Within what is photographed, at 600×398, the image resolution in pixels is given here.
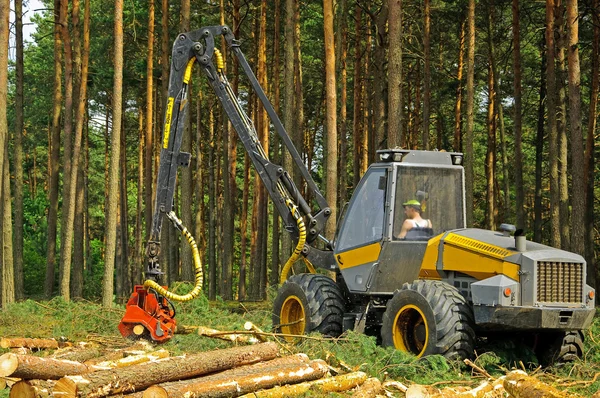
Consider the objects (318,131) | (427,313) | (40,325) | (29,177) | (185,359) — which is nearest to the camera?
(185,359)

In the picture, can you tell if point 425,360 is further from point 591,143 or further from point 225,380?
point 591,143

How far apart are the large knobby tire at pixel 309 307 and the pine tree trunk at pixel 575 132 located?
30.4ft

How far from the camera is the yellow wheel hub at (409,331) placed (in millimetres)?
10578

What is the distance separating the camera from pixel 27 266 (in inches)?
1538

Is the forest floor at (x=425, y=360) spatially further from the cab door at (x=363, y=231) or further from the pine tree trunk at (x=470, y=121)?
the pine tree trunk at (x=470, y=121)

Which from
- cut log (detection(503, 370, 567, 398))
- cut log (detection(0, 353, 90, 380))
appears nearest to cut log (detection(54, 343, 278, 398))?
cut log (detection(0, 353, 90, 380))

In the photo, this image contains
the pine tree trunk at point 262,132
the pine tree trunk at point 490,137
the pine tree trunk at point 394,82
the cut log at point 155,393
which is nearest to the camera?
the cut log at point 155,393

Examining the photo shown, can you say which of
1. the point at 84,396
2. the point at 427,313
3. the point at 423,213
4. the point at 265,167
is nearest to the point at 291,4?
the point at 265,167

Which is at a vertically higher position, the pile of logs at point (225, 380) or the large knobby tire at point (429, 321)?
the large knobby tire at point (429, 321)

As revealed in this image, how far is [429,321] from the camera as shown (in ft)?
33.0

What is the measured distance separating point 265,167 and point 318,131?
3709 centimetres

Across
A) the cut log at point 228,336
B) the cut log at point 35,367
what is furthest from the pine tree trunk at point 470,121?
the cut log at point 35,367

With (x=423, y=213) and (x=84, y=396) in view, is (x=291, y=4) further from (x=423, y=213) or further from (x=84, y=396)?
(x=84, y=396)

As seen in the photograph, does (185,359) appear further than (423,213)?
No
